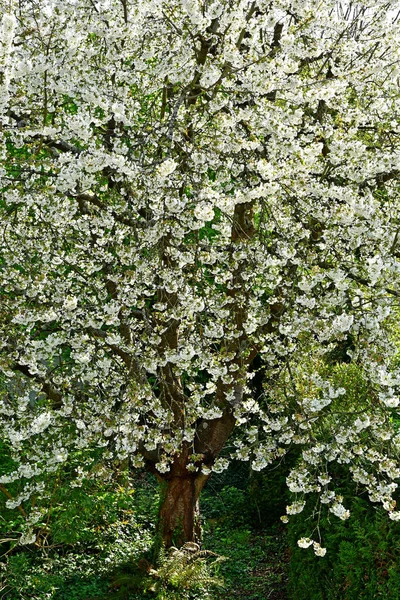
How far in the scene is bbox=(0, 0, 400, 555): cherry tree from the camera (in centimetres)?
394

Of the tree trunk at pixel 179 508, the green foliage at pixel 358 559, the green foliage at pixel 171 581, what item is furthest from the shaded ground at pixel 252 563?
the green foliage at pixel 358 559

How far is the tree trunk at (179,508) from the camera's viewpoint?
569cm

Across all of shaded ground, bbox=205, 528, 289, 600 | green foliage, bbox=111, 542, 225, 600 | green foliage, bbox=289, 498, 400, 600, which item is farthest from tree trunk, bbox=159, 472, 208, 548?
green foliage, bbox=289, 498, 400, 600

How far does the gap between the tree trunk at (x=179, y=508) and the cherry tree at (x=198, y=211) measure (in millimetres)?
373

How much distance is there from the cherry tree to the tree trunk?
0.37 meters

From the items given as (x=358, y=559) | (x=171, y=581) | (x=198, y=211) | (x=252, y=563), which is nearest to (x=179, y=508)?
(x=171, y=581)

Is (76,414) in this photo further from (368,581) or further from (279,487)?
(279,487)

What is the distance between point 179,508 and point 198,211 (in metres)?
3.09

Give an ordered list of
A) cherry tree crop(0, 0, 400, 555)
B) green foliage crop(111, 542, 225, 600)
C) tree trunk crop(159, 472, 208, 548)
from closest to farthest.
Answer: cherry tree crop(0, 0, 400, 555), green foliage crop(111, 542, 225, 600), tree trunk crop(159, 472, 208, 548)

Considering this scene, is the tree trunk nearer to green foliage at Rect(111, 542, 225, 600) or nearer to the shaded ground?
green foliage at Rect(111, 542, 225, 600)

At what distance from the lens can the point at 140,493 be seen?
798cm

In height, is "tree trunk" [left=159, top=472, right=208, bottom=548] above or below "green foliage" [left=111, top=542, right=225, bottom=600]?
above

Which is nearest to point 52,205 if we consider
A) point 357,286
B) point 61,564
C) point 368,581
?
point 357,286

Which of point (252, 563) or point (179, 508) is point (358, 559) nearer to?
Answer: point (179, 508)
